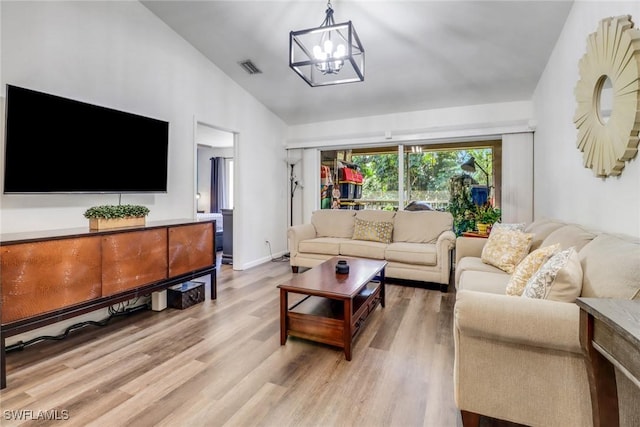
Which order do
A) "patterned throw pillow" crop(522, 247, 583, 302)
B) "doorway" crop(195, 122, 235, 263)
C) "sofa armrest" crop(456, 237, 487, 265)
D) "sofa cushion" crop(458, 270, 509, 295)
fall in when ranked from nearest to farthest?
"patterned throw pillow" crop(522, 247, 583, 302)
"sofa cushion" crop(458, 270, 509, 295)
"sofa armrest" crop(456, 237, 487, 265)
"doorway" crop(195, 122, 235, 263)

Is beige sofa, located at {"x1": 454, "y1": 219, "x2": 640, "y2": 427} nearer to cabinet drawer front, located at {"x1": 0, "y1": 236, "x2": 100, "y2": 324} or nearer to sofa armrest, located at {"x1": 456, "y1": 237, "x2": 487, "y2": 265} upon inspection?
sofa armrest, located at {"x1": 456, "y1": 237, "x2": 487, "y2": 265}

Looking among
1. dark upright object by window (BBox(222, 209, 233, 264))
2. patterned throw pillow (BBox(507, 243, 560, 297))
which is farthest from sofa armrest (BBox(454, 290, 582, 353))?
dark upright object by window (BBox(222, 209, 233, 264))

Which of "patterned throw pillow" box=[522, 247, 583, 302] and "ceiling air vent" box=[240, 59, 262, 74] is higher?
"ceiling air vent" box=[240, 59, 262, 74]

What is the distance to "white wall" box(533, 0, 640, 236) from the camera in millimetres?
1813

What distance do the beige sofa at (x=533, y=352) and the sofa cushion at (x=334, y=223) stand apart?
3.30 metres

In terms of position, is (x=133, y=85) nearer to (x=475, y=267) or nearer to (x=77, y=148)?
(x=77, y=148)

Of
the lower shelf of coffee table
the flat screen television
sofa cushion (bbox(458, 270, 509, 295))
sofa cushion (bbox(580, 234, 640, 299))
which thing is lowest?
the lower shelf of coffee table

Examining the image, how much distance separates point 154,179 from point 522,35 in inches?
153

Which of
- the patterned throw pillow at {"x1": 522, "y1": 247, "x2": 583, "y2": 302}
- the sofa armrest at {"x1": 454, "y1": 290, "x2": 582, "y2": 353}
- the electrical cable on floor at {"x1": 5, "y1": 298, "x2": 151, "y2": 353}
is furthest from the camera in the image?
the electrical cable on floor at {"x1": 5, "y1": 298, "x2": 151, "y2": 353}

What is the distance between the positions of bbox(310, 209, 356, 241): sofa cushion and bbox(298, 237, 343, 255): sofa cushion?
0.96ft

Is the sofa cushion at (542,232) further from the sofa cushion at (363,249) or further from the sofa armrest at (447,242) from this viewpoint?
the sofa cushion at (363,249)

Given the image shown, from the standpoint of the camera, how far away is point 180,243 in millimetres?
3029

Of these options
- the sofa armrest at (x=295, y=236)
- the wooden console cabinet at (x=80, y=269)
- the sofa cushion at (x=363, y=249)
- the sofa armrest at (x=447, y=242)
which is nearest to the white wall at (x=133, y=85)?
the wooden console cabinet at (x=80, y=269)

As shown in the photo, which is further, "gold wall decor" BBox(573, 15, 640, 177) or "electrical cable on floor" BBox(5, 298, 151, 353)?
"electrical cable on floor" BBox(5, 298, 151, 353)
